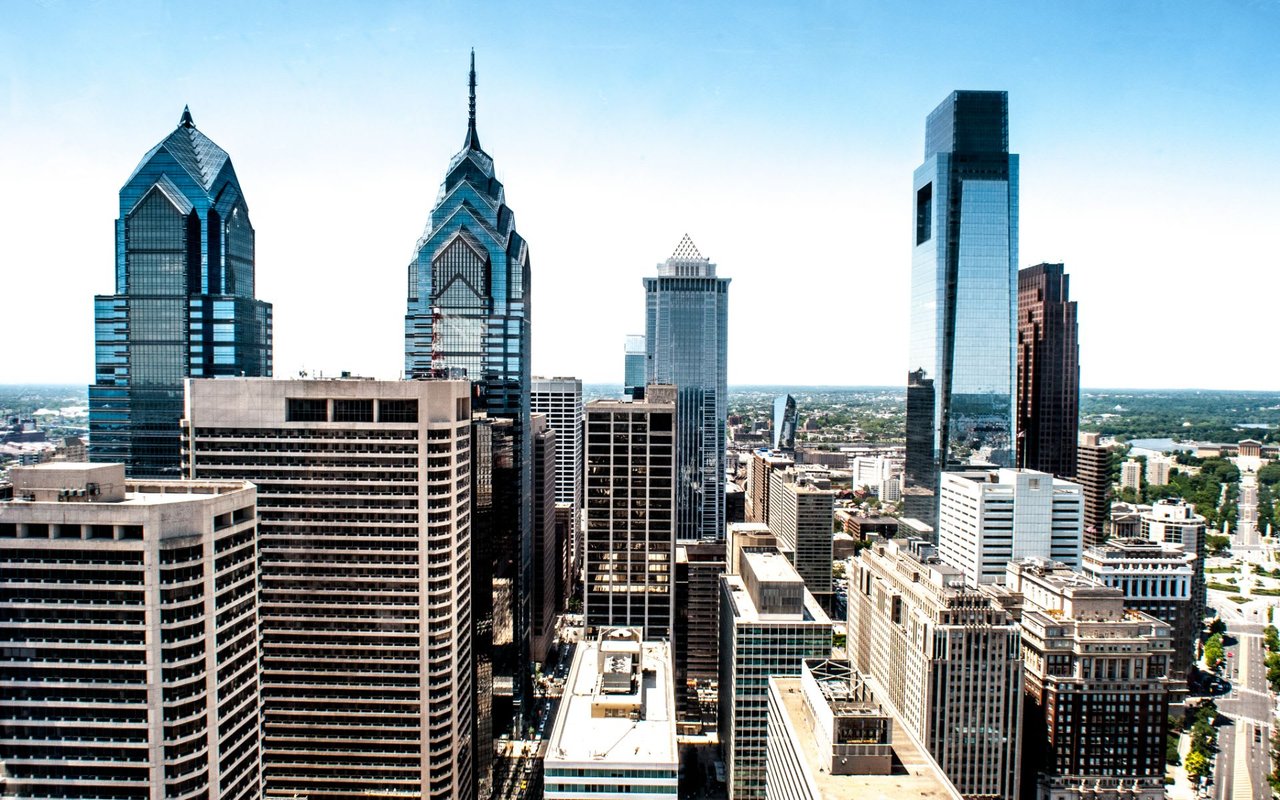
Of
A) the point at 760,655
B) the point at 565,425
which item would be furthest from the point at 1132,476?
the point at 760,655

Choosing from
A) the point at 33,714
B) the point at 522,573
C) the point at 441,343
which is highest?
the point at 441,343

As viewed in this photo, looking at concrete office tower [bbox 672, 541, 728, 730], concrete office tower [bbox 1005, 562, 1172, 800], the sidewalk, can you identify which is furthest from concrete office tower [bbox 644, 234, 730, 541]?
concrete office tower [bbox 1005, 562, 1172, 800]

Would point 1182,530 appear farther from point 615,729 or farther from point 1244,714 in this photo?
point 615,729

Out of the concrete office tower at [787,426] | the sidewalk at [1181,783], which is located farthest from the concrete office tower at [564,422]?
the concrete office tower at [787,426]

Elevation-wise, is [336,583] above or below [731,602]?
above

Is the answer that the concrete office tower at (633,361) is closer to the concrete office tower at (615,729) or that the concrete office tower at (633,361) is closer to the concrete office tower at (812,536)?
the concrete office tower at (812,536)

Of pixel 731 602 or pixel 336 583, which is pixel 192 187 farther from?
pixel 731 602

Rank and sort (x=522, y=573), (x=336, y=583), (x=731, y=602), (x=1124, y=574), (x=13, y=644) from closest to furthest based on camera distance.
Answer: (x=13, y=644) < (x=336, y=583) < (x=731, y=602) < (x=1124, y=574) < (x=522, y=573)

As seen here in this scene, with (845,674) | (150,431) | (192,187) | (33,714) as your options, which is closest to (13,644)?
(33,714)
